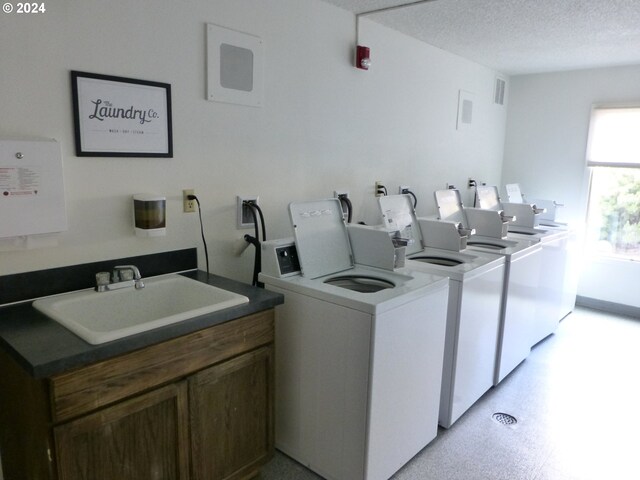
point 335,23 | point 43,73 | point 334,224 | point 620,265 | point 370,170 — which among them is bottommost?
point 620,265

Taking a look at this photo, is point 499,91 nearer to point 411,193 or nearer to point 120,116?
point 411,193

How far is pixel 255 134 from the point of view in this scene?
2482mm

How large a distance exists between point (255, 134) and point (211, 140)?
0.94 feet

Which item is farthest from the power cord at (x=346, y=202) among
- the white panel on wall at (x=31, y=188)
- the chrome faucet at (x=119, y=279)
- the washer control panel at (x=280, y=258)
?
the white panel on wall at (x=31, y=188)

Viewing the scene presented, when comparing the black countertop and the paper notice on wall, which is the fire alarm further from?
the paper notice on wall

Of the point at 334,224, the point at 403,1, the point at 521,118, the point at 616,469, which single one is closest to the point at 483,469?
the point at 616,469

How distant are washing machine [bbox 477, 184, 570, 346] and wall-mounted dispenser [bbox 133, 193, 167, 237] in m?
2.66

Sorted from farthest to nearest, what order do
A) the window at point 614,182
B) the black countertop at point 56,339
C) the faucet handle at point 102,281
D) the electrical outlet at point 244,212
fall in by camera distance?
1. the window at point 614,182
2. the electrical outlet at point 244,212
3. the faucet handle at point 102,281
4. the black countertop at point 56,339

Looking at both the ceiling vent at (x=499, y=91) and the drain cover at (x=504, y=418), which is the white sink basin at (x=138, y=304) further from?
the ceiling vent at (x=499, y=91)

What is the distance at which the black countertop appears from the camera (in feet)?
4.21

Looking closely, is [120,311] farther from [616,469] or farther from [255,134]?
[616,469]

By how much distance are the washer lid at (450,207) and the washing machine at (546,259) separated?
1.30 ft

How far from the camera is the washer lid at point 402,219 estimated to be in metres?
2.94

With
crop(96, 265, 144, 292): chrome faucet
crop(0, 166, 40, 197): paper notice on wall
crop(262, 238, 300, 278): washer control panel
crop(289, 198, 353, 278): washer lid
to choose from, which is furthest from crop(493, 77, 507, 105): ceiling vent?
crop(0, 166, 40, 197): paper notice on wall
